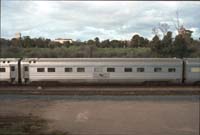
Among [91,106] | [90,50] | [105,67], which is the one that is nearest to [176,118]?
[91,106]

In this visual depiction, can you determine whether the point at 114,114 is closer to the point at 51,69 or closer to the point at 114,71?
the point at 114,71

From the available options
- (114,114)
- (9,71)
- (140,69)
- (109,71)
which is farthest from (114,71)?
(114,114)

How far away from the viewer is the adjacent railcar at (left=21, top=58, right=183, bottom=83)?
23.7m

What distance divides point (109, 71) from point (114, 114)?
10.5 m

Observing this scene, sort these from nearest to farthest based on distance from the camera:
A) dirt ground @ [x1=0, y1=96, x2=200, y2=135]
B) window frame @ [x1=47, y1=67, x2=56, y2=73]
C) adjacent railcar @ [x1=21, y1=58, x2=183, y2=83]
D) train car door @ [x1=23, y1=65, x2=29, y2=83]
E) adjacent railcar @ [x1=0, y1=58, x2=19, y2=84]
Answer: dirt ground @ [x1=0, y1=96, x2=200, y2=135] < adjacent railcar @ [x1=21, y1=58, x2=183, y2=83] < window frame @ [x1=47, y1=67, x2=56, y2=73] < train car door @ [x1=23, y1=65, x2=29, y2=83] < adjacent railcar @ [x1=0, y1=58, x2=19, y2=84]

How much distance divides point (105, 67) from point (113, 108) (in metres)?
9.13

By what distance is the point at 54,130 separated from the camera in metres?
10.4

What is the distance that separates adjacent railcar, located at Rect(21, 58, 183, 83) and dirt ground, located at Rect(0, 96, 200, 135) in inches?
236

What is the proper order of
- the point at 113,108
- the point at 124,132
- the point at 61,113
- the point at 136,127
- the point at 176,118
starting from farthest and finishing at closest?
the point at 113,108
the point at 61,113
the point at 176,118
the point at 136,127
the point at 124,132

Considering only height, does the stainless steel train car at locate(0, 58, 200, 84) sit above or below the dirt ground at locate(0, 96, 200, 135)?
above

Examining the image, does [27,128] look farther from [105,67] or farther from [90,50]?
[90,50]

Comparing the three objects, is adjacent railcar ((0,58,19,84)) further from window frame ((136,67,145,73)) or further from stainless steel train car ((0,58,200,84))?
window frame ((136,67,145,73))

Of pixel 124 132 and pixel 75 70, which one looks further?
pixel 75 70

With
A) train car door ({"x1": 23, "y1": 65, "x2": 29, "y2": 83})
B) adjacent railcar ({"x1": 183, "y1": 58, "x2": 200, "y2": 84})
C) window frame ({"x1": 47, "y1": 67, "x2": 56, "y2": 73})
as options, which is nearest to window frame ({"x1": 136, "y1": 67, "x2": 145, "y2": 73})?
adjacent railcar ({"x1": 183, "y1": 58, "x2": 200, "y2": 84})
